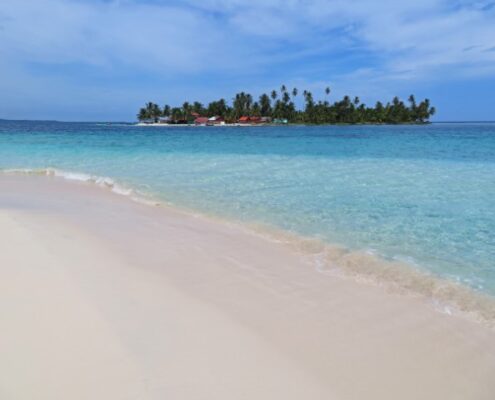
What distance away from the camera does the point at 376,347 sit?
114 inches

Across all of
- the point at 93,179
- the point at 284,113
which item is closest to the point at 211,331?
the point at 93,179

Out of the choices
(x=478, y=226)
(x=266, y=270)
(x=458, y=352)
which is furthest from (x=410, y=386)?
(x=478, y=226)

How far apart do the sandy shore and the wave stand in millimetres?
176

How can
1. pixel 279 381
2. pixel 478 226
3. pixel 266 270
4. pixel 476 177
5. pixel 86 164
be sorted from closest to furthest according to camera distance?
pixel 279 381
pixel 266 270
pixel 478 226
pixel 476 177
pixel 86 164

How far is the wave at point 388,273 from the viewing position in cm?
370

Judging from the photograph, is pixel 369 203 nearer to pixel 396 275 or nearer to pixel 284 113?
pixel 396 275

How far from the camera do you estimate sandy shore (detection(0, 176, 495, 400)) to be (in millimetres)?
2355

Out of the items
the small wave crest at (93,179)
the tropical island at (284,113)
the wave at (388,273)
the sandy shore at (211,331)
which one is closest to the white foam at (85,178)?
the small wave crest at (93,179)

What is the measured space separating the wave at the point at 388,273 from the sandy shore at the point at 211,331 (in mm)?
176

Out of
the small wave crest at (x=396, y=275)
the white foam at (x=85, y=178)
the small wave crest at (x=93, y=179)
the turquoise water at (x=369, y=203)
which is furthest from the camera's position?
the white foam at (x=85, y=178)

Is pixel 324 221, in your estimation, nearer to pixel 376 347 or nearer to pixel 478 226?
pixel 478 226

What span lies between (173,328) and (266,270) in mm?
1665

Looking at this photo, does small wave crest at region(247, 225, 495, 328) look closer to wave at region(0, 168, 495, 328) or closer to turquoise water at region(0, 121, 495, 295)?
wave at region(0, 168, 495, 328)

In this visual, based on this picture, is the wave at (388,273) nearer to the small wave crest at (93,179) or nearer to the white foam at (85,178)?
the small wave crest at (93,179)
